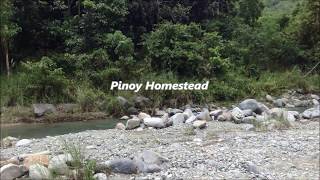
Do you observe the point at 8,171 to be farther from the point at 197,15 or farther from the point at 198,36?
the point at 197,15

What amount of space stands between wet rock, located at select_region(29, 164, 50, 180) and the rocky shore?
0.02m

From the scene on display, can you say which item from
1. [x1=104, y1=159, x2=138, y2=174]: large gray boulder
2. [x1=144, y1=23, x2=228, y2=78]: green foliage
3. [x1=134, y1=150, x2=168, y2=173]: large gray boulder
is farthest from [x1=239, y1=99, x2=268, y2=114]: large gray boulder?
[x1=104, y1=159, x2=138, y2=174]: large gray boulder

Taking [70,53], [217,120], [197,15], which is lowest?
[217,120]

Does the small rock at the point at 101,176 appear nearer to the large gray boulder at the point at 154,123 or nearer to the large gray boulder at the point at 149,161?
the large gray boulder at the point at 149,161

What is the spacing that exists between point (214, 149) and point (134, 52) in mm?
10281

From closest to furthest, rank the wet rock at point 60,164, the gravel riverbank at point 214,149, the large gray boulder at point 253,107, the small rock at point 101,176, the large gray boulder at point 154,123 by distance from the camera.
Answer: the wet rock at point 60,164 < the small rock at point 101,176 < the gravel riverbank at point 214,149 < the large gray boulder at point 154,123 < the large gray boulder at point 253,107

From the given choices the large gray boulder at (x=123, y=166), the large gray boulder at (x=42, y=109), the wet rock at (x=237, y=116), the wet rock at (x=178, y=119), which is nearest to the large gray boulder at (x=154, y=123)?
the wet rock at (x=178, y=119)

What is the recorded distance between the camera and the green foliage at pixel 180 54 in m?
19.3

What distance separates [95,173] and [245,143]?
393 centimetres

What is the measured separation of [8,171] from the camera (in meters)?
7.92

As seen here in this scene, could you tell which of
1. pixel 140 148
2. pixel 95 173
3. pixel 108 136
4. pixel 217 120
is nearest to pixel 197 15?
pixel 217 120

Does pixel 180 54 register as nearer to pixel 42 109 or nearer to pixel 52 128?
pixel 42 109

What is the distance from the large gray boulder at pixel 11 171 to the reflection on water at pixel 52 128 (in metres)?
5.82

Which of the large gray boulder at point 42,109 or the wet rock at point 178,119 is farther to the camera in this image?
the large gray boulder at point 42,109
